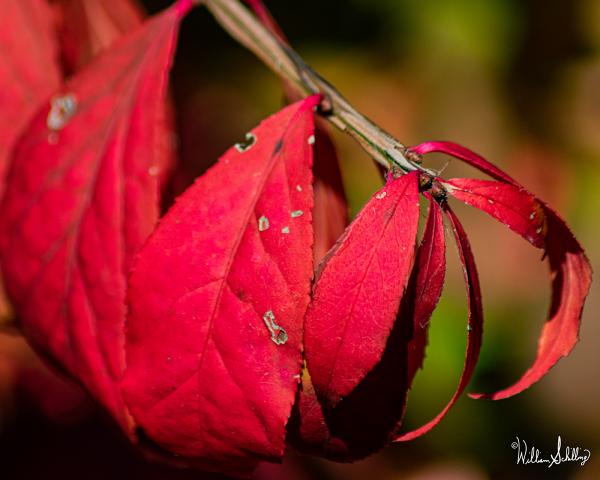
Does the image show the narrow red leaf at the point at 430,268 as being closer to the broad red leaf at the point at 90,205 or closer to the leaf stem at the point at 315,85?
the leaf stem at the point at 315,85

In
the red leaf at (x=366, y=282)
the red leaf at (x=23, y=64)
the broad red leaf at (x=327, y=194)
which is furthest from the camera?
the red leaf at (x=23, y=64)

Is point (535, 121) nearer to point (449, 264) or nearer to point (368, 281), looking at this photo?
point (449, 264)

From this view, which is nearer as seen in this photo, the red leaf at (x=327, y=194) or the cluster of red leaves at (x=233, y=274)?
the cluster of red leaves at (x=233, y=274)

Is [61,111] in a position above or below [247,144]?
above

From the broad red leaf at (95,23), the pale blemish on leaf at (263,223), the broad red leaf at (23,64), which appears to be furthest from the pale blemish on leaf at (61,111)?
the pale blemish on leaf at (263,223)

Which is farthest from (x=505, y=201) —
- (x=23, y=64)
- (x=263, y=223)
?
(x=23, y=64)

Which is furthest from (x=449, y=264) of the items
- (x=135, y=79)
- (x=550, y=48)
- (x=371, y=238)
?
(x=371, y=238)

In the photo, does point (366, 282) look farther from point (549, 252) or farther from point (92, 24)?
point (92, 24)

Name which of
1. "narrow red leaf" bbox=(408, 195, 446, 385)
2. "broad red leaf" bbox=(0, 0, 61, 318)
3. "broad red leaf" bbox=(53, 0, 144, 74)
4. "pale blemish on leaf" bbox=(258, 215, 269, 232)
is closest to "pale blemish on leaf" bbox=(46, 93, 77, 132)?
"broad red leaf" bbox=(0, 0, 61, 318)
